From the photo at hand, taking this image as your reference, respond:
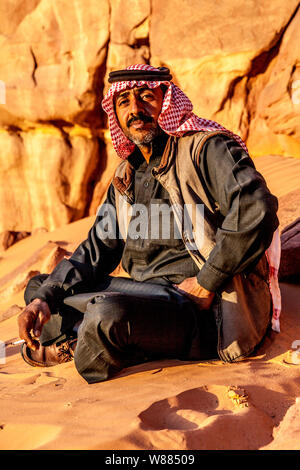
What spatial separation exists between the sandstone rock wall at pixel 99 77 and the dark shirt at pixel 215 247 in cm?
444

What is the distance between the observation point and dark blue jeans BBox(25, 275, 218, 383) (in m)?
2.44

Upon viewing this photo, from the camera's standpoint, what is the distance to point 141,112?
3.04 m

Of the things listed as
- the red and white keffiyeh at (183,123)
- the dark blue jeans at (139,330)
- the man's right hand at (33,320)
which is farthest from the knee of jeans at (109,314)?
the red and white keffiyeh at (183,123)

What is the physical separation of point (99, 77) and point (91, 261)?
19.6 feet

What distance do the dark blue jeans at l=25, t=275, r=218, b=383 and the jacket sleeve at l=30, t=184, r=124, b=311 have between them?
11.0 inches

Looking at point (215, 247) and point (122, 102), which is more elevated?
point (122, 102)

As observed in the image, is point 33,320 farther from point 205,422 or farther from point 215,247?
point 205,422

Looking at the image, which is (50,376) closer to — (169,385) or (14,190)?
(169,385)

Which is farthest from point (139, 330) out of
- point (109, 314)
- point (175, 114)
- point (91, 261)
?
point (175, 114)

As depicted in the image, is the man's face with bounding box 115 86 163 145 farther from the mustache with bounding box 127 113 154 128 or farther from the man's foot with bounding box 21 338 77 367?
the man's foot with bounding box 21 338 77 367

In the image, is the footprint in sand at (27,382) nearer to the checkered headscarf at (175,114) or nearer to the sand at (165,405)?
the sand at (165,405)

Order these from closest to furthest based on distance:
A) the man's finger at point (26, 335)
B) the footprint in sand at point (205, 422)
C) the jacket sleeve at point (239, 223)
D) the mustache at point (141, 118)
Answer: the footprint in sand at point (205, 422) → the jacket sleeve at point (239, 223) → the man's finger at point (26, 335) → the mustache at point (141, 118)

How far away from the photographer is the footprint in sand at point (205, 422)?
1.78 metres
